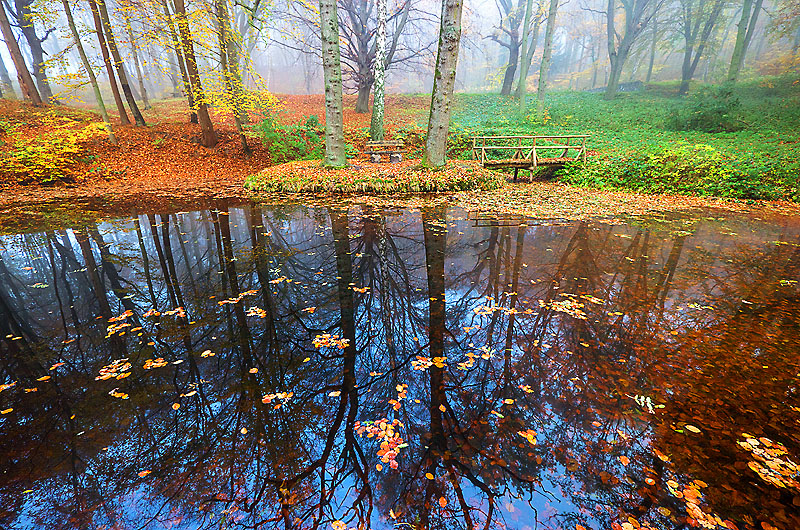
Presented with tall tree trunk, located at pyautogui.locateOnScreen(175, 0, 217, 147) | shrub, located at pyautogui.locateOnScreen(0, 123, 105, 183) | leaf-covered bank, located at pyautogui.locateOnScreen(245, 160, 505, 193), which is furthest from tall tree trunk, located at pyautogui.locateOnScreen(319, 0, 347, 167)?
shrub, located at pyautogui.locateOnScreen(0, 123, 105, 183)

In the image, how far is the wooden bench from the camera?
39.3 ft

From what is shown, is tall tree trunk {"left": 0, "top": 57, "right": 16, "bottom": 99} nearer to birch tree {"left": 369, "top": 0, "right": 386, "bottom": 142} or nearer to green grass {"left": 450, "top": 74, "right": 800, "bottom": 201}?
birch tree {"left": 369, "top": 0, "right": 386, "bottom": 142}

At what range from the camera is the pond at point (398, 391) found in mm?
1854

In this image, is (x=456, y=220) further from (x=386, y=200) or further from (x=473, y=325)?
(x=473, y=325)

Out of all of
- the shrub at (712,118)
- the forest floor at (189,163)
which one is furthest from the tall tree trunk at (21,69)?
the shrub at (712,118)

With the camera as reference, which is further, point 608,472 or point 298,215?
point 298,215

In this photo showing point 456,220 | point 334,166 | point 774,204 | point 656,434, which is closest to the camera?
point 656,434

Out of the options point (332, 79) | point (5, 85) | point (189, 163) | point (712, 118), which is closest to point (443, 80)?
point (332, 79)

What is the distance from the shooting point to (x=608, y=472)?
6.64ft

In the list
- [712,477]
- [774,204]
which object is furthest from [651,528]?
[774,204]

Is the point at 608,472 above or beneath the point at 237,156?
beneath

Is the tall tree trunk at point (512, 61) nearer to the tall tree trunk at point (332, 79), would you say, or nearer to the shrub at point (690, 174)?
the shrub at point (690, 174)

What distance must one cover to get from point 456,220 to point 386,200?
2.44 m

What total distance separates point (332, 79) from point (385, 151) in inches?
146
